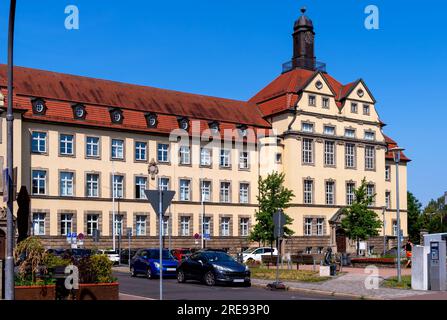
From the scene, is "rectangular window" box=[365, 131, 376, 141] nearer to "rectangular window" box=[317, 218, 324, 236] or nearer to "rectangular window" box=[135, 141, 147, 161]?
"rectangular window" box=[317, 218, 324, 236]

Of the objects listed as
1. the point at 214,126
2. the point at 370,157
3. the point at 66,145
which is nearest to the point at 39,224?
the point at 66,145

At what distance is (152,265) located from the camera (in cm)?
3362

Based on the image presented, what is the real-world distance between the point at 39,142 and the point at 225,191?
1896cm

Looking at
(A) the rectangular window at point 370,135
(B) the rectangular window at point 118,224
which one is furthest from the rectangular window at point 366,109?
(B) the rectangular window at point 118,224

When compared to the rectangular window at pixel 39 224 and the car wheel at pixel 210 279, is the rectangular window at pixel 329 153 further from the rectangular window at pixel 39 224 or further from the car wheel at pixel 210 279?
the car wheel at pixel 210 279

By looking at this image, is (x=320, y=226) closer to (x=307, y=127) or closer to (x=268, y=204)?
(x=307, y=127)

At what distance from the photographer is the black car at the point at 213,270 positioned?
2842 cm

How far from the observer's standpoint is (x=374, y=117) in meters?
76.4

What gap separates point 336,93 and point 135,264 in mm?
43748

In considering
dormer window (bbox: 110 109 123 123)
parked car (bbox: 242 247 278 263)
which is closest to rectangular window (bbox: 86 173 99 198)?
dormer window (bbox: 110 109 123 123)

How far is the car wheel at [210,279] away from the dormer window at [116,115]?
3440cm

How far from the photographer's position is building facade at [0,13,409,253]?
2259 inches
